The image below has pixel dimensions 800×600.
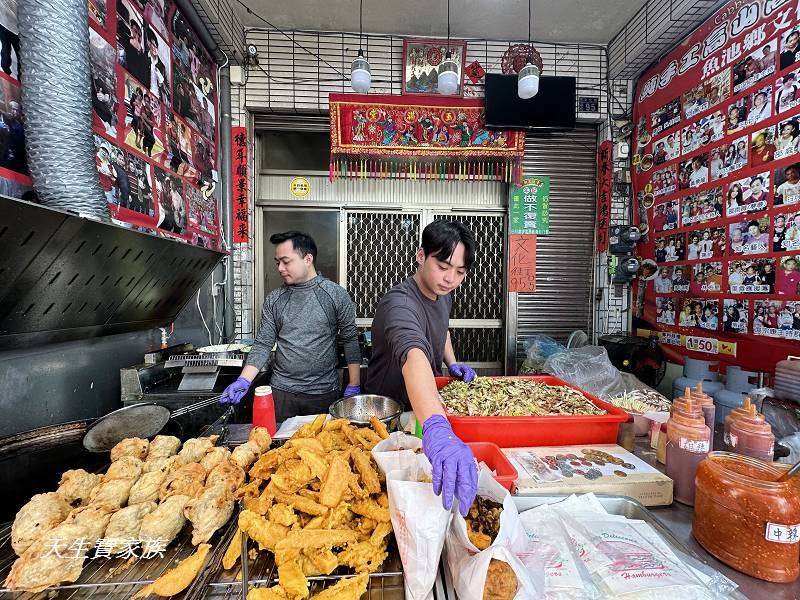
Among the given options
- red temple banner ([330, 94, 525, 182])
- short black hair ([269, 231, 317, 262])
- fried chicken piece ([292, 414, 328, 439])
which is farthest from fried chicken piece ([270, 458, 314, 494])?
red temple banner ([330, 94, 525, 182])

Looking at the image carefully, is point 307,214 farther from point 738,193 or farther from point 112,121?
point 738,193

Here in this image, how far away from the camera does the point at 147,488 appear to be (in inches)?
45.9

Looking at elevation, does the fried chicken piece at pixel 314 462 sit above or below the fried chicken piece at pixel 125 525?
above

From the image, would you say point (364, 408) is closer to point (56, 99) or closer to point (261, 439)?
point (261, 439)

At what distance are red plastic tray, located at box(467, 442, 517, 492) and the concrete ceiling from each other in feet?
14.8

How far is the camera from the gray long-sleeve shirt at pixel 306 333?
9.43 ft

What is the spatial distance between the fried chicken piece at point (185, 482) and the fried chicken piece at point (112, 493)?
11 centimetres

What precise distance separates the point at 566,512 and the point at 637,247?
4296 millimetres

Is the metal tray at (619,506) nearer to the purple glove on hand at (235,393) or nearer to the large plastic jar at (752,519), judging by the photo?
the large plastic jar at (752,519)

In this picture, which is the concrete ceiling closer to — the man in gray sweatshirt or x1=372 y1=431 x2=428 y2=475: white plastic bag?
the man in gray sweatshirt

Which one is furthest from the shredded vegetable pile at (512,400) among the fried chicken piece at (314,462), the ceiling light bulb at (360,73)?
the ceiling light bulb at (360,73)

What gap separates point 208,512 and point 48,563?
1.19ft

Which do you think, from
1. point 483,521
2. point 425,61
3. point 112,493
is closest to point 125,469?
point 112,493

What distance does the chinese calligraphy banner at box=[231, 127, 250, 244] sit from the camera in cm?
414
